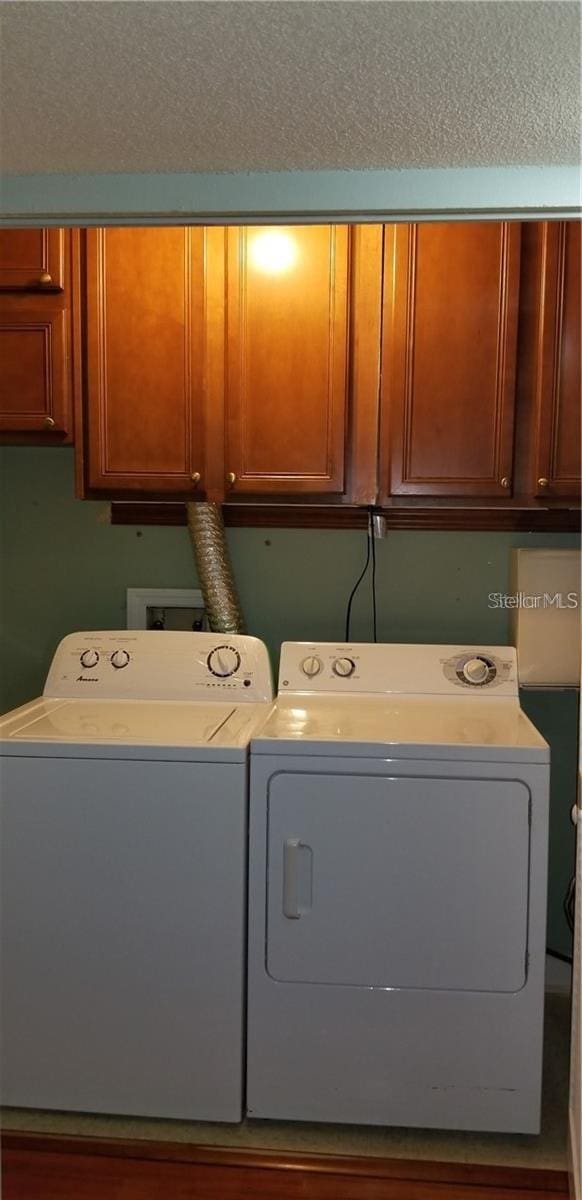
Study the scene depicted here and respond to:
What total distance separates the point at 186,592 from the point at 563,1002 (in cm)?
167

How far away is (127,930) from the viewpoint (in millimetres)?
1888

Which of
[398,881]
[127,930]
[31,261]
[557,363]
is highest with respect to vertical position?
[31,261]

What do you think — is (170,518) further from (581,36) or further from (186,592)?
(581,36)

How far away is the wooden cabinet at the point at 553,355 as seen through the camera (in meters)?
2.12

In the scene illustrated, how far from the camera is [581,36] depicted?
955mm

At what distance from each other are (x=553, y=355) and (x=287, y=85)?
1266 mm

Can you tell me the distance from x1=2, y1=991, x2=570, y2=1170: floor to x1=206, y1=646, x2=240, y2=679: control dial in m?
1.08

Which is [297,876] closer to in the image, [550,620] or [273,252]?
[550,620]

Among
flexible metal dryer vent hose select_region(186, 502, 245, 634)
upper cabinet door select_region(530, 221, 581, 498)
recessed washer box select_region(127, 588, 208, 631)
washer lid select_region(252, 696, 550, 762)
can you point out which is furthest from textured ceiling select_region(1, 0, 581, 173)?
recessed washer box select_region(127, 588, 208, 631)

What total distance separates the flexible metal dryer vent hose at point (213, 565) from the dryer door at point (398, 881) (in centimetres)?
73

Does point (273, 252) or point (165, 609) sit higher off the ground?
point (273, 252)

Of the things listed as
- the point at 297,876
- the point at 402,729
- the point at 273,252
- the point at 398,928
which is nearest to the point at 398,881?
the point at 398,928

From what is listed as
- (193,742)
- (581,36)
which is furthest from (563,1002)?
(581,36)

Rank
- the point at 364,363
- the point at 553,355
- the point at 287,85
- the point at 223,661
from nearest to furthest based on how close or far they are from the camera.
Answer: the point at 287,85 → the point at 553,355 → the point at 364,363 → the point at 223,661
